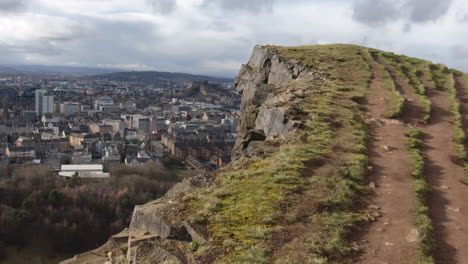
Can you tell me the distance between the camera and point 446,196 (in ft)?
29.2

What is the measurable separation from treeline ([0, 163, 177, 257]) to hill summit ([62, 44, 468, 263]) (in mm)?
32091

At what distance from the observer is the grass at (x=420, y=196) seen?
6.63 metres

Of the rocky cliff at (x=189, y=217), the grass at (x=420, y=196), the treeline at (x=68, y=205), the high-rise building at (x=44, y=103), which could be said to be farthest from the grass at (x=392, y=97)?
the high-rise building at (x=44, y=103)

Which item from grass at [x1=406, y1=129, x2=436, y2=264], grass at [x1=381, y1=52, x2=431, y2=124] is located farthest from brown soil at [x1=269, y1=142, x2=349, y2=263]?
grass at [x1=381, y1=52, x2=431, y2=124]

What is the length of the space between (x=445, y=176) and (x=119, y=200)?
1621 inches

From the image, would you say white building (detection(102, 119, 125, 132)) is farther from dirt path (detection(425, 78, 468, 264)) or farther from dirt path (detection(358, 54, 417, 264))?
dirt path (detection(425, 78, 468, 264))

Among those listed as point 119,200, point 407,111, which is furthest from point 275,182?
point 119,200

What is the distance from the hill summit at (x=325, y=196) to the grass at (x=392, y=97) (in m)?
0.10

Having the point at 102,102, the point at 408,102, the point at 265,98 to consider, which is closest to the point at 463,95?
the point at 408,102

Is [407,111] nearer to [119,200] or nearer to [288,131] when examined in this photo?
[288,131]

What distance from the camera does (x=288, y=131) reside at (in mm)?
12570

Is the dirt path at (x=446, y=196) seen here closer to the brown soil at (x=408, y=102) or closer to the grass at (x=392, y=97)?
the brown soil at (x=408, y=102)

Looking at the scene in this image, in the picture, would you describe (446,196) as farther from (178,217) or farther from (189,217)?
(178,217)

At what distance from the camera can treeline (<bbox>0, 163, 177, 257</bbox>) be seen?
133ft
